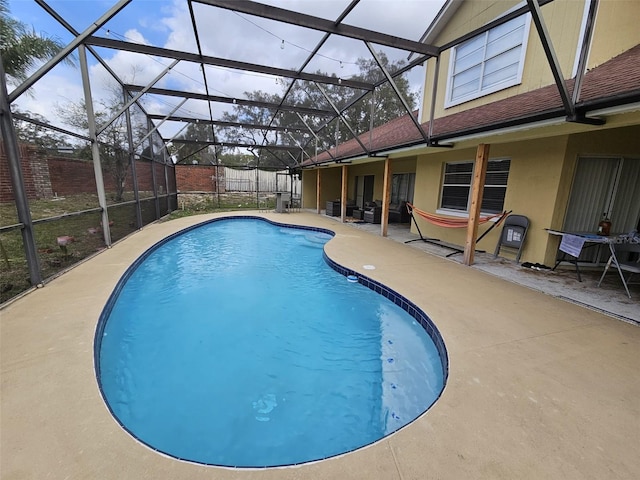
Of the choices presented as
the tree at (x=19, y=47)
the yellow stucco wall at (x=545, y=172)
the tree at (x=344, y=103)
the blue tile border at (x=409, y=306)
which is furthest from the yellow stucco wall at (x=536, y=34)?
the tree at (x=344, y=103)

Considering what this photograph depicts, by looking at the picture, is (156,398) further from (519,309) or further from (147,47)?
(147,47)

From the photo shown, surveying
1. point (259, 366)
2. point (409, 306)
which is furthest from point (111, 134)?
point (409, 306)

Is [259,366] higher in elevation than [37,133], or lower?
lower

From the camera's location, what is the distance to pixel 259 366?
9.34 ft

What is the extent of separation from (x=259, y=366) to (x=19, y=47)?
6.47 metres

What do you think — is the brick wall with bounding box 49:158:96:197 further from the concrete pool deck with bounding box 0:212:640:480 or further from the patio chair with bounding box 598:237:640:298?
the patio chair with bounding box 598:237:640:298

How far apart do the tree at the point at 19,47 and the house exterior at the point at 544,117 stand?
6.62 m

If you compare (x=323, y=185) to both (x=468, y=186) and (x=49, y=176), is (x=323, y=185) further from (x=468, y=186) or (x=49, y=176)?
(x=49, y=176)

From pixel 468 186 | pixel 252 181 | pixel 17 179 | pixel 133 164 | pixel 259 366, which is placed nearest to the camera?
pixel 259 366

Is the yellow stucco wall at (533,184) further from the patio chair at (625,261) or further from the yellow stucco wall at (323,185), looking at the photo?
the yellow stucco wall at (323,185)

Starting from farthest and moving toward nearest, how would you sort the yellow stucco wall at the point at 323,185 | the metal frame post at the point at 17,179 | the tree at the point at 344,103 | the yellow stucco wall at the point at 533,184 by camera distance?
the tree at the point at 344,103 → the yellow stucco wall at the point at 323,185 → the yellow stucco wall at the point at 533,184 → the metal frame post at the point at 17,179

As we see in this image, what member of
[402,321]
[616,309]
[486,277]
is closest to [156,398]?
[402,321]

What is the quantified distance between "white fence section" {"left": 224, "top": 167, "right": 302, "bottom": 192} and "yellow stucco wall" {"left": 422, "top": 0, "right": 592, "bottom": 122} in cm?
1162

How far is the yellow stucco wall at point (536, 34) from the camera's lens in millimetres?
4488
